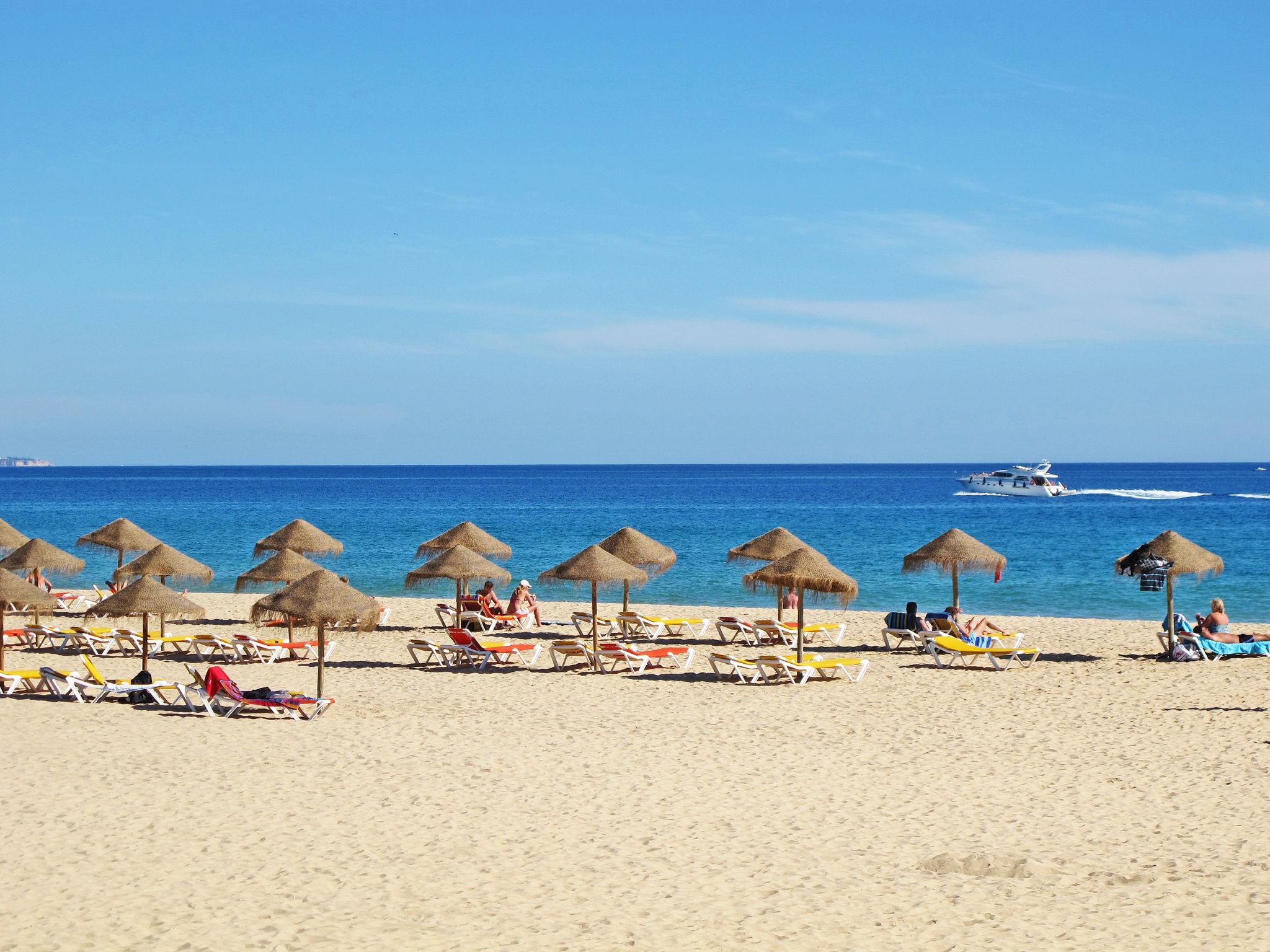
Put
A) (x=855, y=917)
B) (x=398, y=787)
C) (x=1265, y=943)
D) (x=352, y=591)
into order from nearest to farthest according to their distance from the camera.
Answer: (x=1265, y=943) < (x=855, y=917) < (x=398, y=787) < (x=352, y=591)

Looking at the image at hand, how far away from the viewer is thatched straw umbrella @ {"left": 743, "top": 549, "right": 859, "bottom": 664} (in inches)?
639

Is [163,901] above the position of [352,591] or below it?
below

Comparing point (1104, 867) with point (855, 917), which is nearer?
point (855, 917)

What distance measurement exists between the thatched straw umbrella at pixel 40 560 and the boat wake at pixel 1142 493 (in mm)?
92147

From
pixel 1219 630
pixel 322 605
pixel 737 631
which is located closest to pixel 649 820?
pixel 322 605

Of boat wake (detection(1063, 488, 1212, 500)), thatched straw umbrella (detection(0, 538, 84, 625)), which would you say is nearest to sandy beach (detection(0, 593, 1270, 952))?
thatched straw umbrella (detection(0, 538, 84, 625))

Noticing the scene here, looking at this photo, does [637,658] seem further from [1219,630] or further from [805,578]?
[1219,630]

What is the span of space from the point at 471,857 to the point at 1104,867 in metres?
4.22

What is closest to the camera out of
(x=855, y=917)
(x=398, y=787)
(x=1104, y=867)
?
(x=855, y=917)

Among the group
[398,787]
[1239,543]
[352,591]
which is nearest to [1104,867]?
[398,787]

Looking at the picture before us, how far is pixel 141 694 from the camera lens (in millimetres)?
13992

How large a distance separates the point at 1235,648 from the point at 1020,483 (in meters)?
87.8

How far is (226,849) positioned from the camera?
27.6ft

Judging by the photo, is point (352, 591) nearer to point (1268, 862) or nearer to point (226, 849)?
point (226, 849)
